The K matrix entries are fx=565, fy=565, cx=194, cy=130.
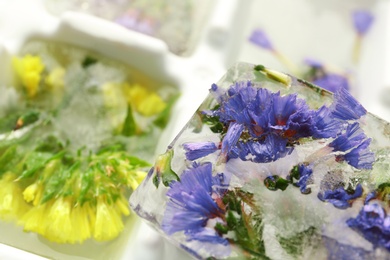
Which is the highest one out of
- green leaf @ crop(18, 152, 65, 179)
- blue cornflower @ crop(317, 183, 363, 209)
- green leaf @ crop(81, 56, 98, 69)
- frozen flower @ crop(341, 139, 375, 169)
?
frozen flower @ crop(341, 139, 375, 169)

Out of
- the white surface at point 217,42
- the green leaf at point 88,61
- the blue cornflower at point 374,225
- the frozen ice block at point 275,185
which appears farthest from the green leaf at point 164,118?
the blue cornflower at point 374,225

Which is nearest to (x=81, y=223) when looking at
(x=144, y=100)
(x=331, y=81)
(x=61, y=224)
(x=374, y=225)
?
(x=61, y=224)

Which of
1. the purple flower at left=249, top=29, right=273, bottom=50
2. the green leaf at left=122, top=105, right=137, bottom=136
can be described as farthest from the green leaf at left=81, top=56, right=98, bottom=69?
the purple flower at left=249, top=29, right=273, bottom=50

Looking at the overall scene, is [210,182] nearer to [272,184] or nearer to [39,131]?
[272,184]

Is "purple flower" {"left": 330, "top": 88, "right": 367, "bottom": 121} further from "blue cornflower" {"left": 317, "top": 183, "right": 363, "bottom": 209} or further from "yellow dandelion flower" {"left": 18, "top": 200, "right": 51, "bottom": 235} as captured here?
"yellow dandelion flower" {"left": 18, "top": 200, "right": 51, "bottom": 235}

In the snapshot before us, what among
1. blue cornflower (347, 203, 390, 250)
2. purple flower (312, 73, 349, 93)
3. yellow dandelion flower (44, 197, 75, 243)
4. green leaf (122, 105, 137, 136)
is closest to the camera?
blue cornflower (347, 203, 390, 250)

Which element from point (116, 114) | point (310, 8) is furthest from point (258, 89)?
point (310, 8)

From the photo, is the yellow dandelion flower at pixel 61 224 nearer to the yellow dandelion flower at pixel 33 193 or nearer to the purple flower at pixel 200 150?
the yellow dandelion flower at pixel 33 193
